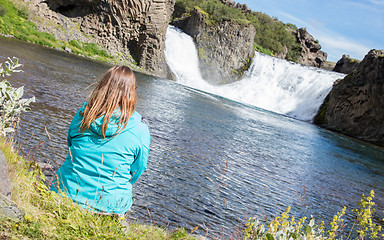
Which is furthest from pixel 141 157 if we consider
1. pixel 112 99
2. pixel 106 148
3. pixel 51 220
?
pixel 51 220

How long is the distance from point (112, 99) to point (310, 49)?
78.5 m

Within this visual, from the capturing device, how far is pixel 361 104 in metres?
33.5

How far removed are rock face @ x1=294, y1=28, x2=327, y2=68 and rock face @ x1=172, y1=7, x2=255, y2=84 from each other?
92.3 feet

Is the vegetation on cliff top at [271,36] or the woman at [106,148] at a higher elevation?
the vegetation on cliff top at [271,36]

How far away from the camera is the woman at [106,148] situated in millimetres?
3172

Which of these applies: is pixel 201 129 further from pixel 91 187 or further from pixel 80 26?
pixel 80 26

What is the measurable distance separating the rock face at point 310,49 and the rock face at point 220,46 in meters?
28.1

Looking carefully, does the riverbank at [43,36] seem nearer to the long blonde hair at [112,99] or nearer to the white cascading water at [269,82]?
the white cascading water at [269,82]

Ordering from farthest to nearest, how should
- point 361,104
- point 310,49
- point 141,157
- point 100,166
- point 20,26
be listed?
point 310,49, point 361,104, point 20,26, point 141,157, point 100,166

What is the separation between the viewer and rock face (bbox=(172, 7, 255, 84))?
47.2 metres

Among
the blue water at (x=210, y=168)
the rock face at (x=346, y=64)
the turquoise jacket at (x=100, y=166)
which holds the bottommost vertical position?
the blue water at (x=210, y=168)

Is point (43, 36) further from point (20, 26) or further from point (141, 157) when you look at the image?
point (141, 157)

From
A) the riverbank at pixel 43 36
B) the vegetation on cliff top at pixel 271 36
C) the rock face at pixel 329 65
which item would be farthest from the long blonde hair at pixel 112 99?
the rock face at pixel 329 65

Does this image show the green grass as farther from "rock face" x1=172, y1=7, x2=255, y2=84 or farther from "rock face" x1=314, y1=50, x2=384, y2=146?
"rock face" x1=314, y1=50, x2=384, y2=146
